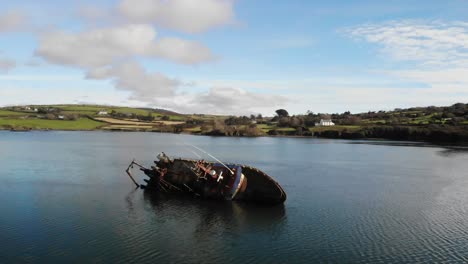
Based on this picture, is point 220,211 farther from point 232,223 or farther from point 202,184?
point 202,184

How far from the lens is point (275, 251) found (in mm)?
26922

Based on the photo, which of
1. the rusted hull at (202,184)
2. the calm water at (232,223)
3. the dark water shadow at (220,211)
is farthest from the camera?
the rusted hull at (202,184)

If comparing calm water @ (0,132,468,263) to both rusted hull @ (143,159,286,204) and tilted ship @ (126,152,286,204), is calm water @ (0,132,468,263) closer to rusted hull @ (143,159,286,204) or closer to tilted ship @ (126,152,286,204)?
rusted hull @ (143,159,286,204)

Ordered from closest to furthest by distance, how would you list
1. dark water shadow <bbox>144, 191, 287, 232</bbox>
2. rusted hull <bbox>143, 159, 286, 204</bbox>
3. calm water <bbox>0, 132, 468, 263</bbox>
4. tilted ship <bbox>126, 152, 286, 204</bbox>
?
calm water <bbox>0, 132, 468, 263</bbox>
dark water shadow <bbox>144, 191, 287, 232</bbox>
rusted hull <bbox>143, 159, 286, 204</bbox>
tilted ship <bbox>126, 152, 286, 204</bbox>

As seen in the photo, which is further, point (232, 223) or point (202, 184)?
point (202, 184)

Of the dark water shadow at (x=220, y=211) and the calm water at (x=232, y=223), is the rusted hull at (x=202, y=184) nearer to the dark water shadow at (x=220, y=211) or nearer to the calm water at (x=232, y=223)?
the dark water shadow at (x=220, y=211)

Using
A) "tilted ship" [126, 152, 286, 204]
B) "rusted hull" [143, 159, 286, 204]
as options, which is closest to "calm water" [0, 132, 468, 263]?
"rusted hull" [143, 159, 286, 204]

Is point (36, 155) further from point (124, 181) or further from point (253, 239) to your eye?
point (253, 239)

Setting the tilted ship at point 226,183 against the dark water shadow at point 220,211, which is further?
the tilted ship at point 226,183

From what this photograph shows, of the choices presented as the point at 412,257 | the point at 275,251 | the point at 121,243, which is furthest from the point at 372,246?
the point at 121,243

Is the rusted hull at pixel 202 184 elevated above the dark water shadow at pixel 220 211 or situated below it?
above

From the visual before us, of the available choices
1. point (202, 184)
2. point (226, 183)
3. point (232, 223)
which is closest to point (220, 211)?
point (232, 223)

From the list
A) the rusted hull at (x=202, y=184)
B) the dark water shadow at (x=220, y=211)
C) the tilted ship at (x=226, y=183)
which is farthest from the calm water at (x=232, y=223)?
the tilted ship at (x=226, y=183)

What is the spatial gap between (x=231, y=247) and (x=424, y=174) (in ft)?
152
